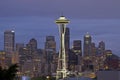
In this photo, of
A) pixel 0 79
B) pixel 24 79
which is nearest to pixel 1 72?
pixel 0 79

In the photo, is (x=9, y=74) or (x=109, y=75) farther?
(x=109, y=75)

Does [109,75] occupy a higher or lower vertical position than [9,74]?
higher

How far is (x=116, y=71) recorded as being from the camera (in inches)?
3113

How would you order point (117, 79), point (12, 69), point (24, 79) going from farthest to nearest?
point (24, 79) < point (117, 79) < point (12, 69)

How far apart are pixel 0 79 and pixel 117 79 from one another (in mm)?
16839

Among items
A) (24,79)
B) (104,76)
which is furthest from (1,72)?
(24,79)

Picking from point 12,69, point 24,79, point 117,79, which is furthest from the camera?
point 24,79

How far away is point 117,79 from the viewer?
7694 centimetres

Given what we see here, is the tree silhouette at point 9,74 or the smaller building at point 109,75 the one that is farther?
the smaller building at point 109,75

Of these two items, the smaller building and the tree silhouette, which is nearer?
the tree silhouette

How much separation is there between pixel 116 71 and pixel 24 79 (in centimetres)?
3402

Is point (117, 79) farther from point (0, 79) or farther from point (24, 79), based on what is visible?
point (24, 79)

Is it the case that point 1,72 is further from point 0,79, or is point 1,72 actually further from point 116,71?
point 116,71

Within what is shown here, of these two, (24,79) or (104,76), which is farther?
(24,79)
